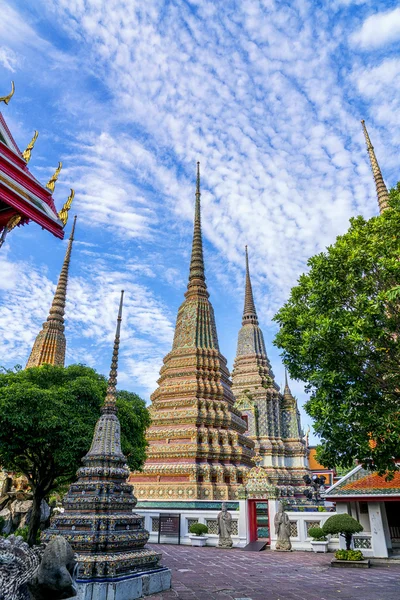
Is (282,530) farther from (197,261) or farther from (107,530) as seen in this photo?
(197,261)

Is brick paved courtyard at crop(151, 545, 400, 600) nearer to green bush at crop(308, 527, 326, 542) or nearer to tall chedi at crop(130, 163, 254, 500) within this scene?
green bush at crop(308, 527, 326, 542)

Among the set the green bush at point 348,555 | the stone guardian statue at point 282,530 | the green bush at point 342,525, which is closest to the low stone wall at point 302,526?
the stone guardian statue at point 282,530

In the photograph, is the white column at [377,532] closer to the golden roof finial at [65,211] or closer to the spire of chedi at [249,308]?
the golden roof finial at [65,211]

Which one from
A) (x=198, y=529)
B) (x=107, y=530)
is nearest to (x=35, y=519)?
(x=198, y=529)

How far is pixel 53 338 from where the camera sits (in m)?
38.5

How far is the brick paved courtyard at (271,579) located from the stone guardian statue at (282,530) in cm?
173

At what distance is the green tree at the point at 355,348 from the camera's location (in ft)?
28.8

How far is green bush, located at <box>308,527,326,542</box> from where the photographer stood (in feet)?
52.2

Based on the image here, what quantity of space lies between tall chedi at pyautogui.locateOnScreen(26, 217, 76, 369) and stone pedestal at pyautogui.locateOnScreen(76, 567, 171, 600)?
100 ft

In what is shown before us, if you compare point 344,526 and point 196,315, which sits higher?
point 196,315

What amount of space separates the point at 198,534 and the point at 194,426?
770cm

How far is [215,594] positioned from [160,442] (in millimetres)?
18218

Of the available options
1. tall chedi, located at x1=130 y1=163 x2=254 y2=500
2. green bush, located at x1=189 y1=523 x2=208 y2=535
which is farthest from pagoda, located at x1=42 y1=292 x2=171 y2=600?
tall chedi, located at x1=130 y1=163 x2=254 y2=500

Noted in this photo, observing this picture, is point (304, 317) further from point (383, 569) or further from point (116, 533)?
point (383, 569)
